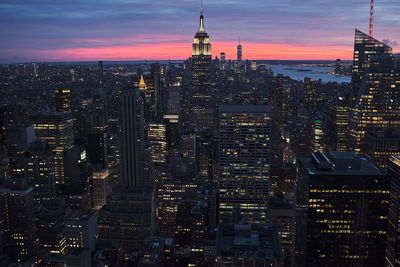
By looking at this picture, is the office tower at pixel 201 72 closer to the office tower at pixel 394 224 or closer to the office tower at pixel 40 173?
the office tower at pixel 40 173

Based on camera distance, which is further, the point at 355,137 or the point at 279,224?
the point at 355,137

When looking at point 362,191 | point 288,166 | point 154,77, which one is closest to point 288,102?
point 154,77

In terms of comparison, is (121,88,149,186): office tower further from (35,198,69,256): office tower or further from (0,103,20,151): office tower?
(0,103,20,151): office tower

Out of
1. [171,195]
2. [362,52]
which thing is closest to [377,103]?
[362,52]

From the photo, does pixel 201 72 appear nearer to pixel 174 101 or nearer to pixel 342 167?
pixel 174 101

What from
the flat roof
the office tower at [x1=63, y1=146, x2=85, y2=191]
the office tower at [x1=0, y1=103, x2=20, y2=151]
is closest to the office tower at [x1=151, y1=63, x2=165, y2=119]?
the office tower at [x1=0, y1=103, x2=20, y2=151]

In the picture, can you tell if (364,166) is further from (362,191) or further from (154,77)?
(154,77)
